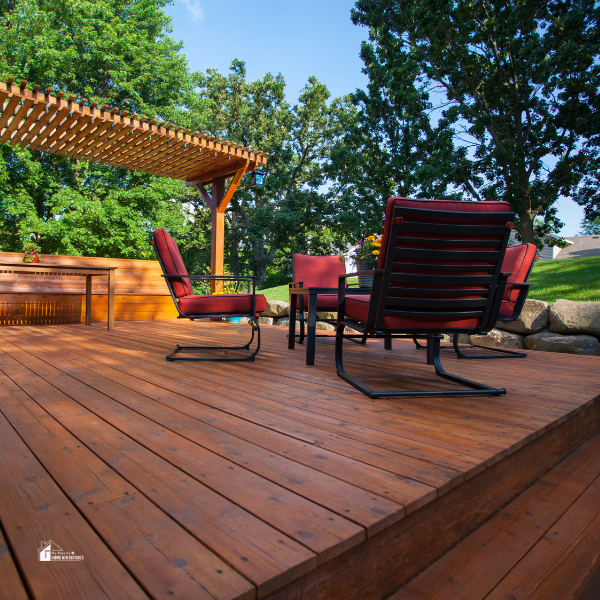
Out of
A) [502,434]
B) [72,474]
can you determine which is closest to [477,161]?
[502,434]

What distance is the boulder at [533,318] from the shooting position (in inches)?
169

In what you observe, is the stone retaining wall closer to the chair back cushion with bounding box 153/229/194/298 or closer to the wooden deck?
the wooden deck

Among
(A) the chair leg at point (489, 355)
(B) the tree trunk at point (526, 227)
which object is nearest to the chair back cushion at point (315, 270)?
(A) the chair leg at point (489, 355)

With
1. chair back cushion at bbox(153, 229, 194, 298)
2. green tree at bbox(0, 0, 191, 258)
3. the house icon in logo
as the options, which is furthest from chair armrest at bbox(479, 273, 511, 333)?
green tree at bbox(0, 0, 191, 258)

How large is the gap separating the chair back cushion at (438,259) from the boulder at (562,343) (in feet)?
8.89

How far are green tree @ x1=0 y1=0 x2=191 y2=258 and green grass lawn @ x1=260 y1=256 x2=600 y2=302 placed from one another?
35.7 feet

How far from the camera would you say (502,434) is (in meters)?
1.35

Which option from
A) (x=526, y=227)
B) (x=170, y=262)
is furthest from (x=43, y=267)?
(x=526, y=227)

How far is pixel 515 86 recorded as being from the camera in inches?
438

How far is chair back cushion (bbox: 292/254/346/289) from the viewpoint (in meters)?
4.35

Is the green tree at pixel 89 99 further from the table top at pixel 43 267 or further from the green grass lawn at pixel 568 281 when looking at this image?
the green grass lawn at pixel 568 281

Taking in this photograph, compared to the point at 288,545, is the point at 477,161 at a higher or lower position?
higher

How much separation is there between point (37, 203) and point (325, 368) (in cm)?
1371

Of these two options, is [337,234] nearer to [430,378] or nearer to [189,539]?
[430,378]
